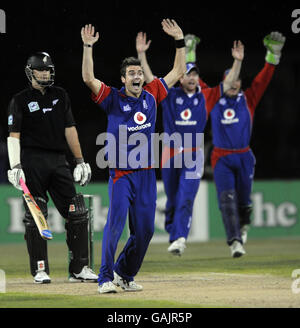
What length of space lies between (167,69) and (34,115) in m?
10.5

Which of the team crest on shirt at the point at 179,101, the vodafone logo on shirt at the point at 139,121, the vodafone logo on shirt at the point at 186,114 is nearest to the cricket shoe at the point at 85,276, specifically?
the vodafone logo on shirt at the point at 139,121

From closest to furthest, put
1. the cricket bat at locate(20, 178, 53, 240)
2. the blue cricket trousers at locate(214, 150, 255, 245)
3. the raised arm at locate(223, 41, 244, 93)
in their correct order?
1. the cricket bat at locate(20, 178, 53, 240)
2. the raised arm at locate(223, 41, 244, 93)
3. the blue cricket trousers at locate(214, 150, 255, 245)

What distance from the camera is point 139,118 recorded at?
302 inches

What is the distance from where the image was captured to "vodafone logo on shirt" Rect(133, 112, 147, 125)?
765 centimetres

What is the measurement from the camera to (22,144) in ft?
28.1

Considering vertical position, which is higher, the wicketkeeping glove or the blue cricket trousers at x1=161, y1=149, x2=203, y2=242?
the wicketkeeping glove

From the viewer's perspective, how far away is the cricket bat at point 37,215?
307 inches

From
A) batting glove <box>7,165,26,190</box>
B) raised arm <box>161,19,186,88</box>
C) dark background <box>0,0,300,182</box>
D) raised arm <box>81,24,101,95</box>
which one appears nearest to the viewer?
raised arm <box>81,24,101,95</box>

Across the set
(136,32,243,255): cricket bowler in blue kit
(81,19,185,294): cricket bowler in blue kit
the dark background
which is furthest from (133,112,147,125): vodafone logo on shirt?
the dark background

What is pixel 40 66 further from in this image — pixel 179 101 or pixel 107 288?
pixel 179 101

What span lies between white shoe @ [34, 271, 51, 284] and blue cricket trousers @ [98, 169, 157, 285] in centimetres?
110

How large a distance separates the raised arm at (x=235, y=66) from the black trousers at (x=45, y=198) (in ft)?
11.0

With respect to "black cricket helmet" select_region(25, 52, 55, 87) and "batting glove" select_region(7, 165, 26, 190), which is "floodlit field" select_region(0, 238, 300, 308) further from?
"black cricket helmet" select_region(25, 52, 55, 87)

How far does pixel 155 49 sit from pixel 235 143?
7.19 meters
